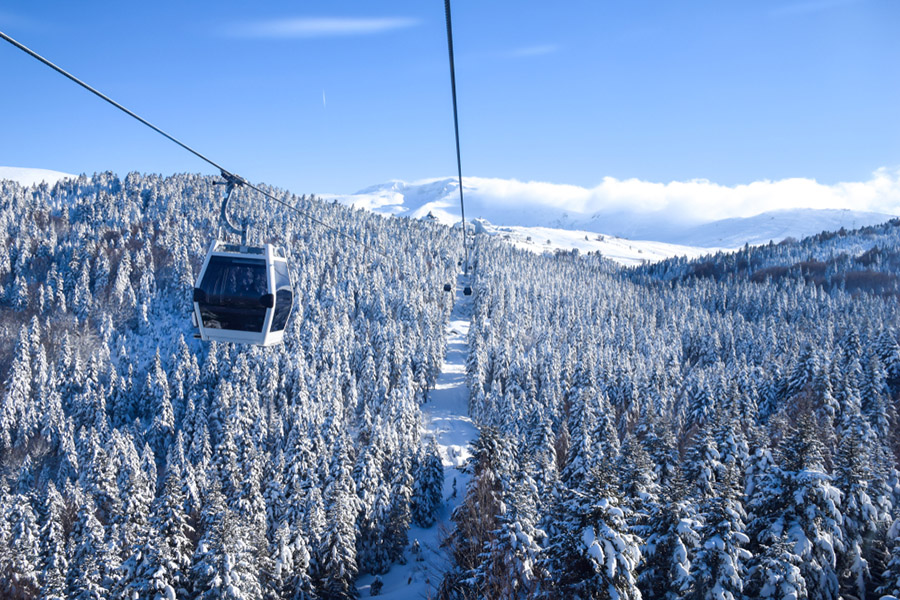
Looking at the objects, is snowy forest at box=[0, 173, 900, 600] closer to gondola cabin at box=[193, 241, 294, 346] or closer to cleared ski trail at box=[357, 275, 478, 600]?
cleared ski trail at box=[357, 275, 478, 600]

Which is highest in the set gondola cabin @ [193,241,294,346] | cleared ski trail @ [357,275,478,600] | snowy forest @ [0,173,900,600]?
gondola cabin @ [193,241,294,346]

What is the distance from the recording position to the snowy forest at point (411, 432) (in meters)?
18.5

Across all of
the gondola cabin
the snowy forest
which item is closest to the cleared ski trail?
the snowy forest

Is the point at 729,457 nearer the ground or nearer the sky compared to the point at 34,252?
nearer the ground

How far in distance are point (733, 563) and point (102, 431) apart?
73862 millimetres

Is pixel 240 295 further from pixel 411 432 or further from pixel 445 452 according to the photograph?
pixel 445 452

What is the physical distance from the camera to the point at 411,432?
181 feet

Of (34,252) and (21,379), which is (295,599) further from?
(34,252)

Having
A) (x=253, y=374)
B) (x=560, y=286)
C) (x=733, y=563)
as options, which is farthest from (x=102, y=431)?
(x=560, y=286)

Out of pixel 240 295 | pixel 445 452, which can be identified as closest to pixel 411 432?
pixel 445 452

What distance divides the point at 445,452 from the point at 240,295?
6214 centimetres

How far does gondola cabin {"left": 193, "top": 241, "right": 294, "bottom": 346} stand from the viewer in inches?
478

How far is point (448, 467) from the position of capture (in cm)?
6344

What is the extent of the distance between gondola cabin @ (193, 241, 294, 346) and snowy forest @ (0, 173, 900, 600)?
37.7 ft
